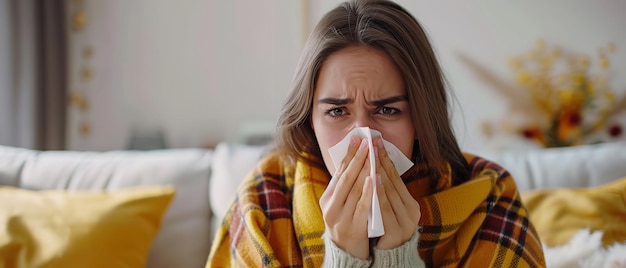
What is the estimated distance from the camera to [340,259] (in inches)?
43.8

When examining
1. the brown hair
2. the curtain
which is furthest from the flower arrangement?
the curtain

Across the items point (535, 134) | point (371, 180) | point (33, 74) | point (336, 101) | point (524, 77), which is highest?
point (336, 101)

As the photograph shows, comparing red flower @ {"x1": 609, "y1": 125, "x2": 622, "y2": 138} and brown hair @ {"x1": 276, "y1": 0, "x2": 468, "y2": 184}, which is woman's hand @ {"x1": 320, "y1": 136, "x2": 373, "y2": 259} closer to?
brown hair @ {"x1": 276, "y1": 0, "x2": 468, "y2": 184}

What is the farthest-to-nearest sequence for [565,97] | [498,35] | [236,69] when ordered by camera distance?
[236,69], [498,35], [565,97]

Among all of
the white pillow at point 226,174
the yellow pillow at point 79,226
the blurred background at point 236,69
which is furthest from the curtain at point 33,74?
the white pillow at point 226,174

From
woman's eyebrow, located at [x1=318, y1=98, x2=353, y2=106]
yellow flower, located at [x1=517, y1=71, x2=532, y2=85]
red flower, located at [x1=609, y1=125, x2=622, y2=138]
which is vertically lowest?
red flower, located at [x1=609, y1=125, x2=622, y2=138]

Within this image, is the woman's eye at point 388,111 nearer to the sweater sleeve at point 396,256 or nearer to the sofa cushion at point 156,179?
the sweater sleeve at point 396,256

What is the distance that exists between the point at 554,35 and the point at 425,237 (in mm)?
1708

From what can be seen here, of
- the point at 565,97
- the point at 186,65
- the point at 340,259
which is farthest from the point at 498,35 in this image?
the point at 340,259

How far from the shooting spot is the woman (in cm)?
111

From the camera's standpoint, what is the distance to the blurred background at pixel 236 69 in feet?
8.44

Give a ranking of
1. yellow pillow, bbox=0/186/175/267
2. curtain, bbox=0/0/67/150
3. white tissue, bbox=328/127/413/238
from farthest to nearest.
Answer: curtain, bbox=0/0/67/150 < yellow pillow, bbox=0/186/175/267 < white tissue, bbox=328/127/413/238

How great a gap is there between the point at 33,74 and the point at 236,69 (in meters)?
0.90

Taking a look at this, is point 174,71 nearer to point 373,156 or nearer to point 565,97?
point 565,97
